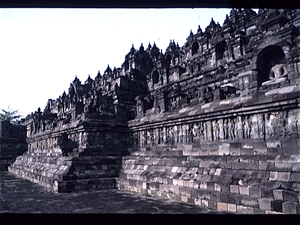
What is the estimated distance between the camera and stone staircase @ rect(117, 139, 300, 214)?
6254 mm

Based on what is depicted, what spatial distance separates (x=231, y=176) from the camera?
7.73 m

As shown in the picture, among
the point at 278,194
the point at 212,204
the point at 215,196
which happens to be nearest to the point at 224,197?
the point at 215,196

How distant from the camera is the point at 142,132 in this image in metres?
14.7

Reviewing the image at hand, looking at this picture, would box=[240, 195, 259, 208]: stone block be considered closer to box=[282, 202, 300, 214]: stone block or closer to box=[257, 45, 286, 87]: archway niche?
box=[282, 202, 300, 214]: stone block

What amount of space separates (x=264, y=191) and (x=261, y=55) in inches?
192

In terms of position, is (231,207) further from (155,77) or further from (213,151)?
(155,77)

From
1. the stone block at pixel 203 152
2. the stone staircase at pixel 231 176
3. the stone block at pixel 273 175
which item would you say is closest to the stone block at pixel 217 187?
the stone staircase at pixel 231 176

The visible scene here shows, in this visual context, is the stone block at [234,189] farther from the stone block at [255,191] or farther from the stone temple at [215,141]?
the stone block at [255,191]

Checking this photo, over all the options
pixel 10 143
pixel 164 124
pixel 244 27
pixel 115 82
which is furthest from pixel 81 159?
pixel 10 143

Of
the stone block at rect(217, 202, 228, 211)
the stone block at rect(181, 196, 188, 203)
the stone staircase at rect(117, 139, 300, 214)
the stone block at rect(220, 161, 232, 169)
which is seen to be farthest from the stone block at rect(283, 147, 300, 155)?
the stone block at rect(181, 196, 188, 203)

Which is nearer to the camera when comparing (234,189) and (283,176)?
(283,176)

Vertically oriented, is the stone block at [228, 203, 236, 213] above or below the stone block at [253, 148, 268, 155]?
below

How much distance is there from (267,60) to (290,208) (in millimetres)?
5318

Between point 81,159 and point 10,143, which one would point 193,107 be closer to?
point 81,159
